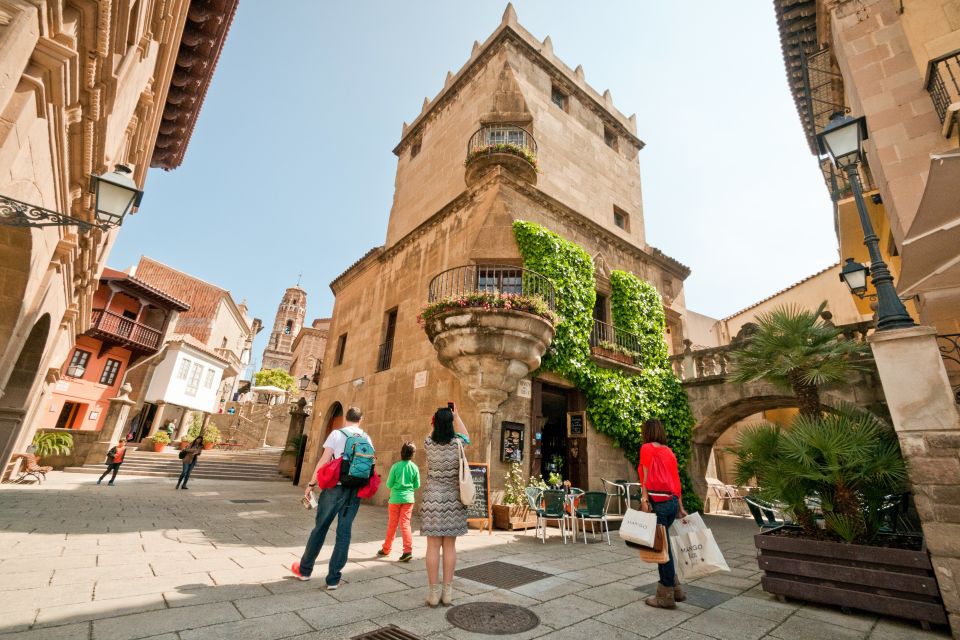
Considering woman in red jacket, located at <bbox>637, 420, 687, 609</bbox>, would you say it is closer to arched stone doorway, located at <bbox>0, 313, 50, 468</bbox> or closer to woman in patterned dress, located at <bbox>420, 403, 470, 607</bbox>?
woman in patterned dress, located at <bbox>420, 403, 470, 607</bbox>

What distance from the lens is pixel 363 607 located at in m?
3.54

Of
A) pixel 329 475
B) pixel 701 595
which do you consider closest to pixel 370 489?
pixel 329 475

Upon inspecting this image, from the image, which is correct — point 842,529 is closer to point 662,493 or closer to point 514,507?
point 662,493

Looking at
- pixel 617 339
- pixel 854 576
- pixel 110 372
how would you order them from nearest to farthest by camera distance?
1. pixel 854 576
2. pixel 617 339
3. pixel 110 372

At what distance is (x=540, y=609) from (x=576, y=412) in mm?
7543

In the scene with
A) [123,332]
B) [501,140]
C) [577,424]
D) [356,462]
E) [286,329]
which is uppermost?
[286,329]

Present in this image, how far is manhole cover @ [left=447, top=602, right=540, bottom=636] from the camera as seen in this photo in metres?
3.21

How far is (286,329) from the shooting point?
223ft

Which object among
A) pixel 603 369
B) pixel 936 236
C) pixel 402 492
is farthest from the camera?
pixel 603 369

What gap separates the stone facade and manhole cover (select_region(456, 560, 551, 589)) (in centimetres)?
607

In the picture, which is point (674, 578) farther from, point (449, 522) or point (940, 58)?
point (940, 58)

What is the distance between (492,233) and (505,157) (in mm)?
2501

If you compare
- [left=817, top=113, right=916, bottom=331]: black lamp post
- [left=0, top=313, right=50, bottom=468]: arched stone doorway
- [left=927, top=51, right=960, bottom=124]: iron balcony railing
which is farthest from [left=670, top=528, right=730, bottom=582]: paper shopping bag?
[left=0, top=313, right=50, bottom=468]: arched stone doorway

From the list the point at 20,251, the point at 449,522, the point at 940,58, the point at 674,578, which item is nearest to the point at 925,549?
the point at 674,578
